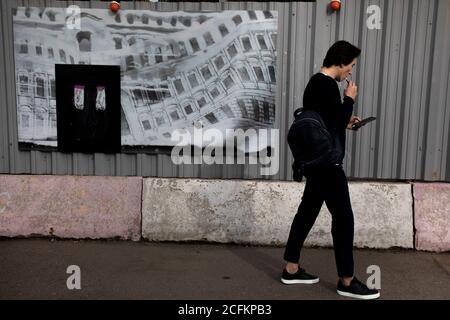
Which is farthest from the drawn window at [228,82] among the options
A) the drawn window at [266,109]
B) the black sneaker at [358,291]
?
Result: the black sneaker at [358,291]

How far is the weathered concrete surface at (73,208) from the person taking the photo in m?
5.15

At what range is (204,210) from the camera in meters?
5.10

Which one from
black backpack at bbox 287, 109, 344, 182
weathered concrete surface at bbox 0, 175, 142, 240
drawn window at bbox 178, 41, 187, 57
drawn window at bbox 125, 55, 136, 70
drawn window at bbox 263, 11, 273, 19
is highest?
drawn window at bbox 263, 11, 273, 19

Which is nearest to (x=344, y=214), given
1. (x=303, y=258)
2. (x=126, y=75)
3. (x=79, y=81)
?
(x=303, y=258)

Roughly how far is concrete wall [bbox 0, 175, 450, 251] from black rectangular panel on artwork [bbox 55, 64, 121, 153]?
1.18 feet

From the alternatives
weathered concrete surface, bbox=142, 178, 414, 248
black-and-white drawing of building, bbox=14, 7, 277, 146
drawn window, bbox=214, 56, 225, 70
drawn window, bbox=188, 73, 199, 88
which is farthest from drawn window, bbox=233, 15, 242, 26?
weathered concrete surface, bbox=142, 178, 414, 248

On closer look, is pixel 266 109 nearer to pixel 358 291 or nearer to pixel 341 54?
pixel 341 54

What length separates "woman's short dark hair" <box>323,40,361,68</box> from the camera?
3.77 meters

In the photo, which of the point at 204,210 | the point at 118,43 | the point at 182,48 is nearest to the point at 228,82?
the point at 182,48

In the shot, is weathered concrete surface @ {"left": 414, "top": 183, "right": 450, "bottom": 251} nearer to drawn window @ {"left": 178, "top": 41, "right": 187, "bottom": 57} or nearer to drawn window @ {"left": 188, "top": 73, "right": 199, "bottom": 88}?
drawn window @ {"left": 188, "top": 73, "right": 199, "bottom": 88}

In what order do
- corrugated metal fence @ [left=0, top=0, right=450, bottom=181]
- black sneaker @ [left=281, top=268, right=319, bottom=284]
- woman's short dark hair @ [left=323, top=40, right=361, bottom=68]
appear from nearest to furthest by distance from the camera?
woman's short dark hair @ [left=323, top=40, right=361, bottom=68] → black sneaker @ [left=281, top=268, right=319, bottom=284] → corrugated metal fence @ [left=0, top=0, right=450, bottom=181]

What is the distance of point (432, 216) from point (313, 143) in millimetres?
1958

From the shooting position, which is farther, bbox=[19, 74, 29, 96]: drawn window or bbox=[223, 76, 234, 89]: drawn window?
bbox=[19, 74, 29, 96]: drawn window
